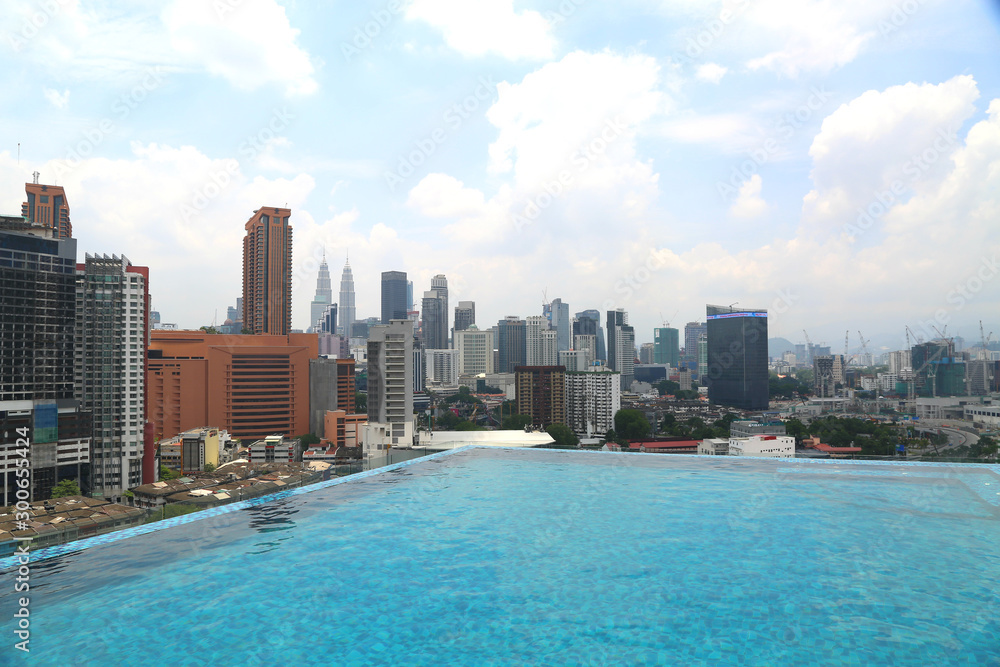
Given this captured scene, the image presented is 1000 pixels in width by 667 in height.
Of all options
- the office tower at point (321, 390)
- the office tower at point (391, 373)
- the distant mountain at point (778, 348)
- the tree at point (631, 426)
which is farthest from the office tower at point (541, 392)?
the distant mountain at point (778, 348)

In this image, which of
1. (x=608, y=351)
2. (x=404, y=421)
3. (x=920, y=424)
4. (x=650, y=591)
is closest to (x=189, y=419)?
(x=404, y=421)

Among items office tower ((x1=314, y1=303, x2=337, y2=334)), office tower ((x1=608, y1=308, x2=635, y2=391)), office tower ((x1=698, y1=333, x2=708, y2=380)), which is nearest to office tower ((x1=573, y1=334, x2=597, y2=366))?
office tower ((x1=608, y1=308, x2=635, y2=391))

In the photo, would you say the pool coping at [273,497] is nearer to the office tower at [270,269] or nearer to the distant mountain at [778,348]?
the office tower at [270,269]

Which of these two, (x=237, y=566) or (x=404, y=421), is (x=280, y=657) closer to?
(x=237, y=566)

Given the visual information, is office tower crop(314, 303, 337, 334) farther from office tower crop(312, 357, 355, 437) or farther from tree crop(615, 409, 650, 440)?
tree crop(615, 409, 650, 440)

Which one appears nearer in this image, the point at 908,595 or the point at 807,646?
the point at 807,646

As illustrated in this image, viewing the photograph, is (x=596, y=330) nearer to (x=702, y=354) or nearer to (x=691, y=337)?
(x=702, y=354)
